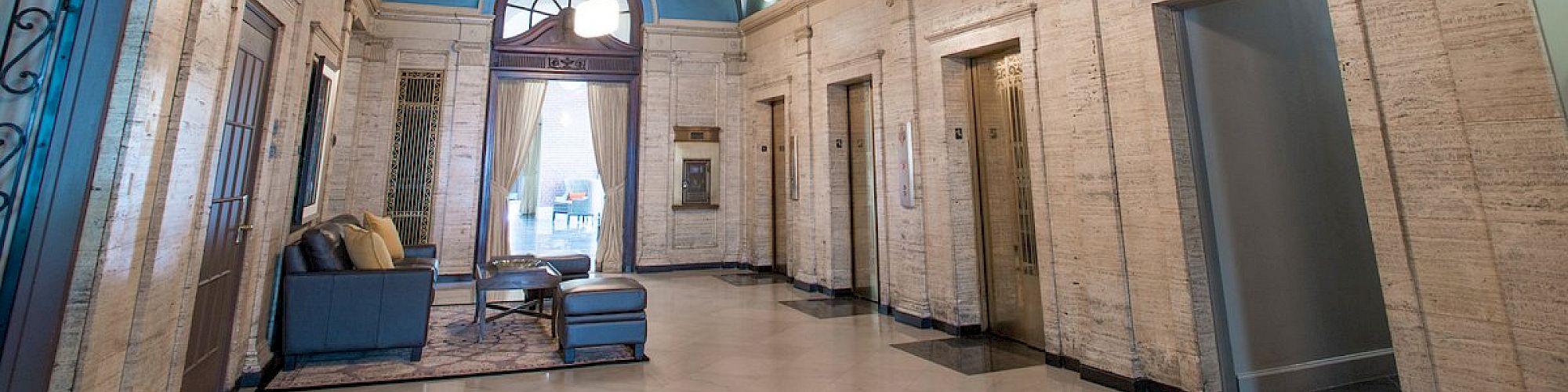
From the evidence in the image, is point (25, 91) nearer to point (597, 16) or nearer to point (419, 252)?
point (597, 16)

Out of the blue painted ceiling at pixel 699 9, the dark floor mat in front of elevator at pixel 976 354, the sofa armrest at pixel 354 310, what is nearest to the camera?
the sofa armrest at pixel 354 310

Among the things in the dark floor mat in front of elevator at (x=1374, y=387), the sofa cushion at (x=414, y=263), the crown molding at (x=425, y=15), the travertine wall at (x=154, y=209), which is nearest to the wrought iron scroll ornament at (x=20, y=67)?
the travertine wall at (x=154, y=209)

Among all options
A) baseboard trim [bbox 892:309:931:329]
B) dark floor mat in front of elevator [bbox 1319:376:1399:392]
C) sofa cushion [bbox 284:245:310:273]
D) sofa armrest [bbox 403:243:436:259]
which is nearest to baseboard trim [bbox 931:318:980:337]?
baseboard trim [bbox 892:309:931:329]

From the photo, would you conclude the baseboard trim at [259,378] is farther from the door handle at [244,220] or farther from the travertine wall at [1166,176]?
the travertine wall at [1166,176]

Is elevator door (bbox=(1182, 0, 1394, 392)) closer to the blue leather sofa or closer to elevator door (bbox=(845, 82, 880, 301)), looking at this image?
elevator door (bbox=(845, 82, 880, 301))

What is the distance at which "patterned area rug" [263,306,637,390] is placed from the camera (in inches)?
132

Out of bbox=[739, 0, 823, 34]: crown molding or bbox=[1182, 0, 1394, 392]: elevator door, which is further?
bbox=[739, 0, 823, 34]: crown molding

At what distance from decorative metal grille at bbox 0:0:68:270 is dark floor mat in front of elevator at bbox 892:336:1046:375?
13.0ft

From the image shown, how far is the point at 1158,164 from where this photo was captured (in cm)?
312

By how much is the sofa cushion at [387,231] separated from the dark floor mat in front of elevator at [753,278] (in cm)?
334

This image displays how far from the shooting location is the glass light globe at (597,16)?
4.43 m

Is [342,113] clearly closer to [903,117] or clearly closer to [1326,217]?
[903,117]

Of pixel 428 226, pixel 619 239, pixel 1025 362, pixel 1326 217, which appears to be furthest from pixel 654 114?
pixel 1326 217

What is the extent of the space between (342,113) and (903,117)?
6.18 m
